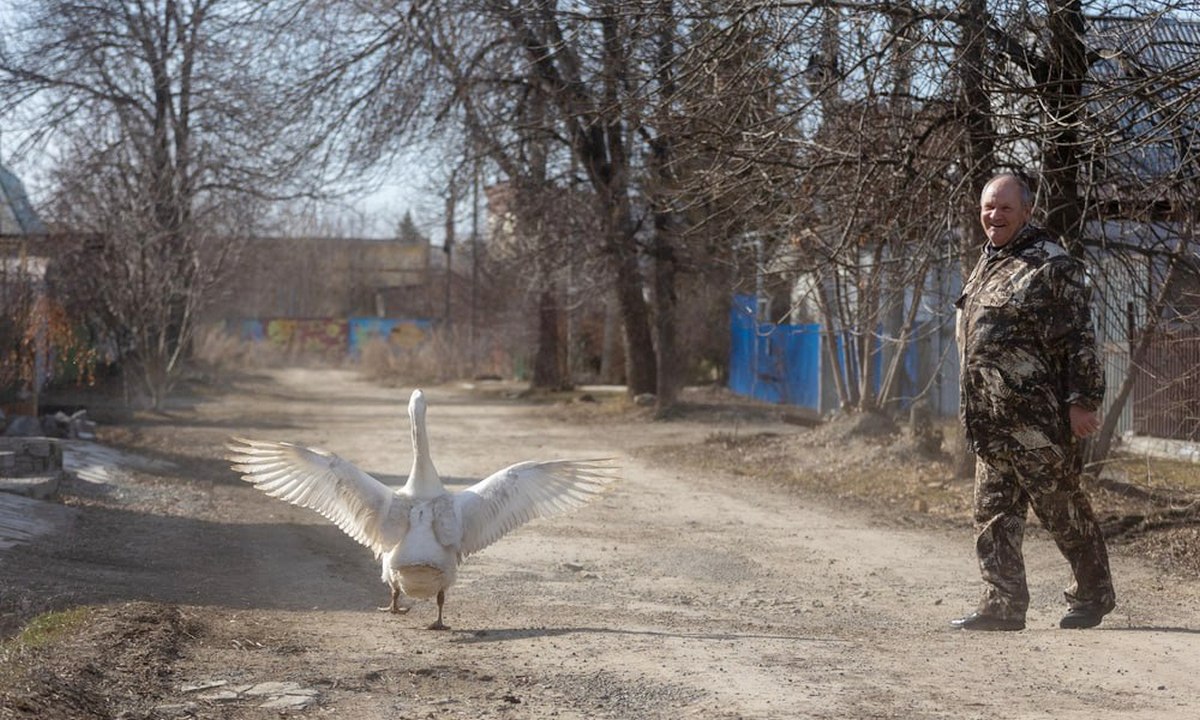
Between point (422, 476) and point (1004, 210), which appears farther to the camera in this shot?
point (422, 476)

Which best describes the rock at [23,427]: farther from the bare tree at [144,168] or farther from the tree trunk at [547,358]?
the tree trunk at [547,358]

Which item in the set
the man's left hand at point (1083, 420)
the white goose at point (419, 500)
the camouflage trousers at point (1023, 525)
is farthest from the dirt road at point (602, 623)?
the man's left hand at point (1083, 420)

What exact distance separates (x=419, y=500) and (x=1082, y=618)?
3.65 meters

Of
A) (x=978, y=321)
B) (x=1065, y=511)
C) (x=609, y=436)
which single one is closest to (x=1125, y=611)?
(x=1065, y=511)

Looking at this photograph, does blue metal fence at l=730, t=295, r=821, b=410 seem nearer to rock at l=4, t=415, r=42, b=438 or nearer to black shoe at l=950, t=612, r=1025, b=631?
rock at l=4, t=415, r=42, b=438

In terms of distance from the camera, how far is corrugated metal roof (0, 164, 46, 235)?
2681 cm

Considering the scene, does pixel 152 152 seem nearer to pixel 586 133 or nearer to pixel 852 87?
pixel 586 133

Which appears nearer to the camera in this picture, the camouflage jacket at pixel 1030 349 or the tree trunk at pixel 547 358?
the camouflage jacket at pixel 1030 349

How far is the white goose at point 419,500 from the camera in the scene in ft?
24.3

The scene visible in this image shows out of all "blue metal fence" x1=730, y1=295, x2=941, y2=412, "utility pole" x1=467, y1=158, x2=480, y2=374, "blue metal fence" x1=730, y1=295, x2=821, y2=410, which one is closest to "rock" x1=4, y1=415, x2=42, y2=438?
"utility pole" x1=467, y1=158, x2=480, y2=374

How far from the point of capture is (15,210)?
27.0m

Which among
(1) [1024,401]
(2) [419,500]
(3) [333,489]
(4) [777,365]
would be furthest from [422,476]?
(4) [777,365]

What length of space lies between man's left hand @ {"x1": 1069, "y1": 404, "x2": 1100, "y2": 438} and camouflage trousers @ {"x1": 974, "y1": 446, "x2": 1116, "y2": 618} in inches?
7.4

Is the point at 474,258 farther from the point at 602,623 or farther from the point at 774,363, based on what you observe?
the point at 602,623
